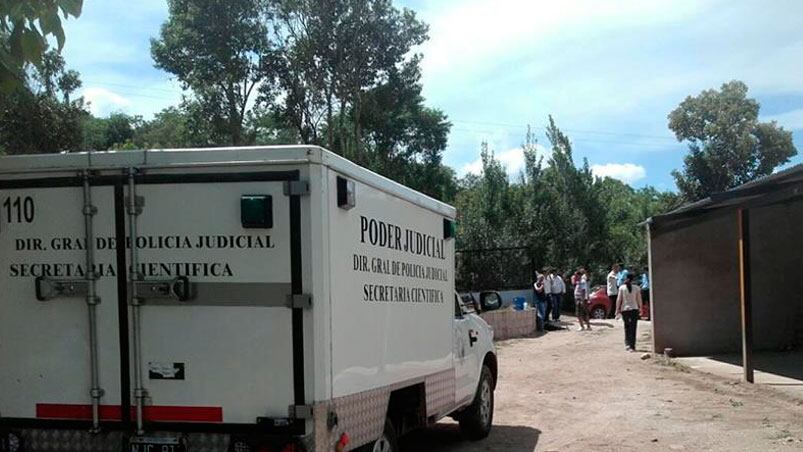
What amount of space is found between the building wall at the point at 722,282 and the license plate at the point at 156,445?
13038 millimetres

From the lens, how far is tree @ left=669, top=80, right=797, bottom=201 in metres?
39.5

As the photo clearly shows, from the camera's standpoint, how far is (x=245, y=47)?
82.3 feet

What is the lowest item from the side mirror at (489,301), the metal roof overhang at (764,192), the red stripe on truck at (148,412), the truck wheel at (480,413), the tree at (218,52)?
the truck wheel at (480,413)

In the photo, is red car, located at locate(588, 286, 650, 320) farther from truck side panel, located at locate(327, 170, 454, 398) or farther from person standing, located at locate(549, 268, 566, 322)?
truck side panel, located at locate(327, 170, 454, 398)

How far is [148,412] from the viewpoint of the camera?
450cm

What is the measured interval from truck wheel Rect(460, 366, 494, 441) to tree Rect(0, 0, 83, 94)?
5.48 m

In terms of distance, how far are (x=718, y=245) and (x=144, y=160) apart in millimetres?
14154

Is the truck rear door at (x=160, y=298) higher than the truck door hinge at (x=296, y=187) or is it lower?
lower

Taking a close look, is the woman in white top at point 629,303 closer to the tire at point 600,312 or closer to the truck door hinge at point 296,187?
the tire at point 600,312

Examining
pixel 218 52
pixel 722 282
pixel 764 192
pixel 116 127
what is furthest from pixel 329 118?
pixel 116 127

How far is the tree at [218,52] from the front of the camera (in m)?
24.5

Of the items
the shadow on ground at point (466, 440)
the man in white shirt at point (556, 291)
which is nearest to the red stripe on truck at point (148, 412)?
the shadow on ground at point (466, 440)

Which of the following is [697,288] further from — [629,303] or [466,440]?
[466,440]

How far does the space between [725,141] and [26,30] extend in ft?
132
